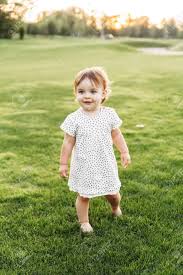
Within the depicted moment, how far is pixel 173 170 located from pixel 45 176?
171cm

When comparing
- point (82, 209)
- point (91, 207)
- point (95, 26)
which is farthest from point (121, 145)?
point (95, 26)

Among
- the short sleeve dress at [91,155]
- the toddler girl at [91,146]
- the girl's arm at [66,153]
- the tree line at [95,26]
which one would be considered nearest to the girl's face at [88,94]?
the toddler girl at [91,146]

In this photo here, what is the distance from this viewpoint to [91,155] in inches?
180

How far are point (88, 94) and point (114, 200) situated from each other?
3.64ft

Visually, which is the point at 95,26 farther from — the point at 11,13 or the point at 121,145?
the point at 121,145

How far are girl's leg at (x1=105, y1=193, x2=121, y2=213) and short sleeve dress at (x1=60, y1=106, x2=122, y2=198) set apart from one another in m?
0.16

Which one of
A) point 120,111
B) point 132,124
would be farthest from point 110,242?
point 120,111

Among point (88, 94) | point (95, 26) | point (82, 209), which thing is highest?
point (88, 94)

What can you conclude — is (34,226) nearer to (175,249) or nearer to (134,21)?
(175,249)

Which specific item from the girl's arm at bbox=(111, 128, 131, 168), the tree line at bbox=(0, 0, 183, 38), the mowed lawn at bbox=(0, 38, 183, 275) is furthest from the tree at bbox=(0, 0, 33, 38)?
the tree line at bbox=(0, 0, 183, 38)

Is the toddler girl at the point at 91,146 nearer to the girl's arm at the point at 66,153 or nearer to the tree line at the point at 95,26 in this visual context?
the girl's arm at the point at 66,153

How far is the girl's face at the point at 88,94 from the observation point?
176 inches

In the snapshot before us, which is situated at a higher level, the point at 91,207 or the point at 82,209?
the point at 82,209

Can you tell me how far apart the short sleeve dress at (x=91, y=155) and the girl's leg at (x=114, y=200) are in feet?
0.52
